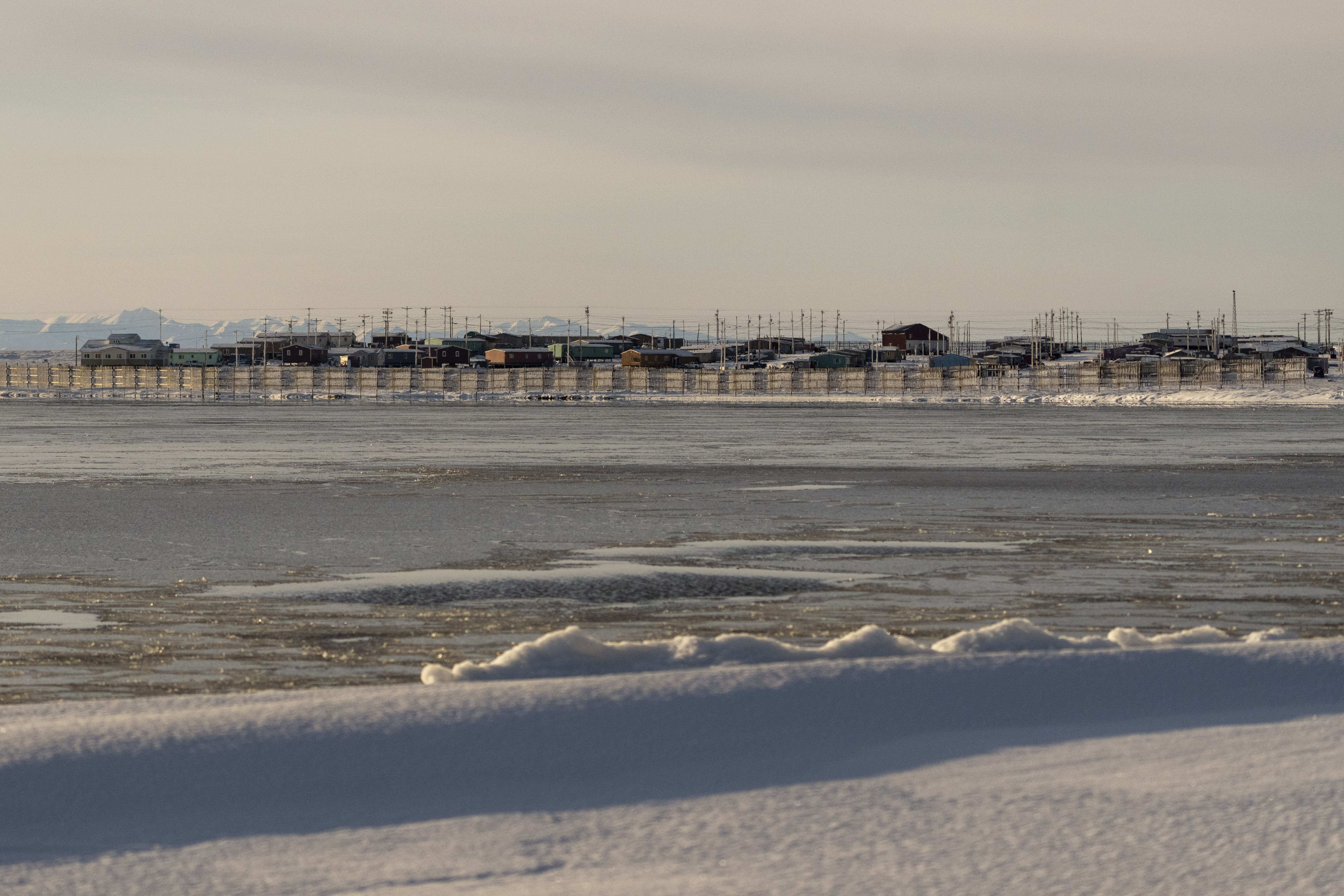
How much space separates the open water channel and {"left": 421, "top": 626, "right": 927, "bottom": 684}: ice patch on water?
3.79ft

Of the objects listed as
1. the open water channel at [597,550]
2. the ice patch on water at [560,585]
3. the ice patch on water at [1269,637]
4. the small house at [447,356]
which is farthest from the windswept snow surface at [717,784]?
the small house at [447,356]

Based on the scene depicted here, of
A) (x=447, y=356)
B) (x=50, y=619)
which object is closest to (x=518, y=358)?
(x=447, y=356)

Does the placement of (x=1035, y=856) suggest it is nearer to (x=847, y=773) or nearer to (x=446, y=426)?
(x=847, y=773)

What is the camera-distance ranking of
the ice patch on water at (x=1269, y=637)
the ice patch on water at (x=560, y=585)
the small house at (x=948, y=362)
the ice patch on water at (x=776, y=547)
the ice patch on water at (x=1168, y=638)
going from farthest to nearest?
the small house at (x=948, y=362) < the ice patch on water at (x=776, y=547) < the ice patch on water at (x=560, y=585) < the ice patch on water at (x=1269, y=637) < the ice patch on water at (x=1168, y=638)

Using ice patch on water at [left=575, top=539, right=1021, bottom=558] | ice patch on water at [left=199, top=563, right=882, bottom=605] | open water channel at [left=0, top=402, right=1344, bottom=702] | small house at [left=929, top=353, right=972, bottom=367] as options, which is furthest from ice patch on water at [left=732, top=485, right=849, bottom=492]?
small house at [left=929, top=353, right=972, bottom=367]

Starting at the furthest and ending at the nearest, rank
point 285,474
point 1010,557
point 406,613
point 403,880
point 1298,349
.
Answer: point 1298,349 → point 285,474 → point 1010,557 → point 406,613 → point 403,880

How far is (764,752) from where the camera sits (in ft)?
18.9

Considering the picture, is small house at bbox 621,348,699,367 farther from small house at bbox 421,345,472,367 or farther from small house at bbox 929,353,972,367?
small house at bbox 929,353,972,367

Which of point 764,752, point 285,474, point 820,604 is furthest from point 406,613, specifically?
point 285,474

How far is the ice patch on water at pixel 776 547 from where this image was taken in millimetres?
14227

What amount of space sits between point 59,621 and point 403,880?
6.49 m

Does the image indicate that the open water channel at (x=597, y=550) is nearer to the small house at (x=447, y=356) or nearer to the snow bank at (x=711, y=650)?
the snow bank at (x=711, y=650)

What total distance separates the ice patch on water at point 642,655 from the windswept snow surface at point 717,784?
0.29 metres

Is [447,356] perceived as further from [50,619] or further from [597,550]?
[50,619]
